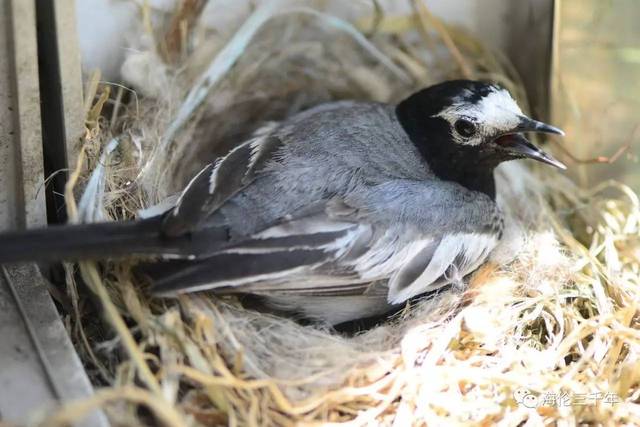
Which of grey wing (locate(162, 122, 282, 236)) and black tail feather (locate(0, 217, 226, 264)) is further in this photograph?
grey wing (locate(162, 122, 282, 236))

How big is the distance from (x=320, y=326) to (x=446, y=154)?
0.45 m

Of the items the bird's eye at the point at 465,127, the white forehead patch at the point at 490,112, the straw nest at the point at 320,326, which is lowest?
the straw nest at the point at 320,326

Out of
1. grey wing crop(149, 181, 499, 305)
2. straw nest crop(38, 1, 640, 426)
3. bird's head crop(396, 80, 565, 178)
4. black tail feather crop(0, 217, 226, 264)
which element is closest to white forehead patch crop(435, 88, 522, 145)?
bird's head crop(396, 80, 565, 178)

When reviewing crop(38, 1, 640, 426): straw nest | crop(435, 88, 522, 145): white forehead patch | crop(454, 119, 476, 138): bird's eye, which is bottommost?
crop(38, 1, 640, 426): straw nest

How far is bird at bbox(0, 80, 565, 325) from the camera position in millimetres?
1180

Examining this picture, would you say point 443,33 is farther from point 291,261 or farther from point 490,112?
point 291,261

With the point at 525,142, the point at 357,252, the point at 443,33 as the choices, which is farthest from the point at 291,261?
the point at 443,33

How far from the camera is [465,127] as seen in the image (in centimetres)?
148

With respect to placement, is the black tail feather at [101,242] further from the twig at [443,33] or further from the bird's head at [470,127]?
the twig at [443,33]

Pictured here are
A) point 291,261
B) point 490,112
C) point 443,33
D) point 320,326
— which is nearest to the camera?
point 291,261

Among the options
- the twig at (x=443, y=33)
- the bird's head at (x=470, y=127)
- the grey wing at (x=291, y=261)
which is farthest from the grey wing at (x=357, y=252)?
the twig at (x=443, y=33)

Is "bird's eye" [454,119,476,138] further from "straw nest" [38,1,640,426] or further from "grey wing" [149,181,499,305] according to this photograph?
"straw nest" [38,1,640,426]

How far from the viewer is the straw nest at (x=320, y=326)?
1.12m

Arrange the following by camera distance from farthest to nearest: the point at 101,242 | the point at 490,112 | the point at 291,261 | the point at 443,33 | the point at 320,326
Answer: the point at 443,33, the point at 490,112, the point at 320,326, the point at 291,261, the point at 101,242
